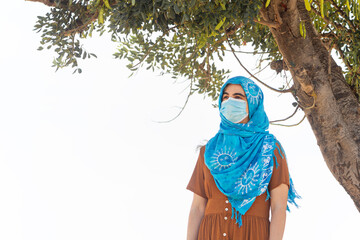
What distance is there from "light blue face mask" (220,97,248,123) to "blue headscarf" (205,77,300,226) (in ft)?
0.10

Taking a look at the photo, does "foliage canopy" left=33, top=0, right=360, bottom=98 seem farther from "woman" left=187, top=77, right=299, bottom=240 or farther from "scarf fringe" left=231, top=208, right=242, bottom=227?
"scarf fringe" left=231, top=208, right=242, bottom=227

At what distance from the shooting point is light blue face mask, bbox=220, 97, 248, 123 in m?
2.73

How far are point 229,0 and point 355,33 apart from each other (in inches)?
45.3

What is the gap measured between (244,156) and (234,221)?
35 centimetres

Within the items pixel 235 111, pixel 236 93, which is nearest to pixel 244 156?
pixel 235 111

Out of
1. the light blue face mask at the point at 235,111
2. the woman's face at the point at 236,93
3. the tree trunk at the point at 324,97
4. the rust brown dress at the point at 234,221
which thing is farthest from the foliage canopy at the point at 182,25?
the rust brown dress at the point at 234,221

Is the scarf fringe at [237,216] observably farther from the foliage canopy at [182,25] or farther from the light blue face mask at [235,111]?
the foliage canopy at [182,25]

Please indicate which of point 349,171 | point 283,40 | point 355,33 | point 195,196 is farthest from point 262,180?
point 355,33

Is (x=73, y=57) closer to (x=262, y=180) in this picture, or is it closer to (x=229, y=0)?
(x=229, y=0)

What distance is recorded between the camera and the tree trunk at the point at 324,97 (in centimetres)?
334

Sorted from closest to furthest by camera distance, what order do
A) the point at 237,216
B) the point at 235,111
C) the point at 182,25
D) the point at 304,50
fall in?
1. the point at 237,216
2. the point at 235,111
3. the point at 182,25
4. the point at 304,50

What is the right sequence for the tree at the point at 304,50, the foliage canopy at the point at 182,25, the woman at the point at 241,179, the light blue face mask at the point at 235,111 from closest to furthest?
the woman at the point at 241,179, the light blue face mask at the point at 235,111, the foliage canopy at the point at 182,25, the tree at the point at 304,50

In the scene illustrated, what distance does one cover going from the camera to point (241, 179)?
2.60 metres

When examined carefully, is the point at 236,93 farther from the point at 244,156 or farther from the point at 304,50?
the point at 304,50
